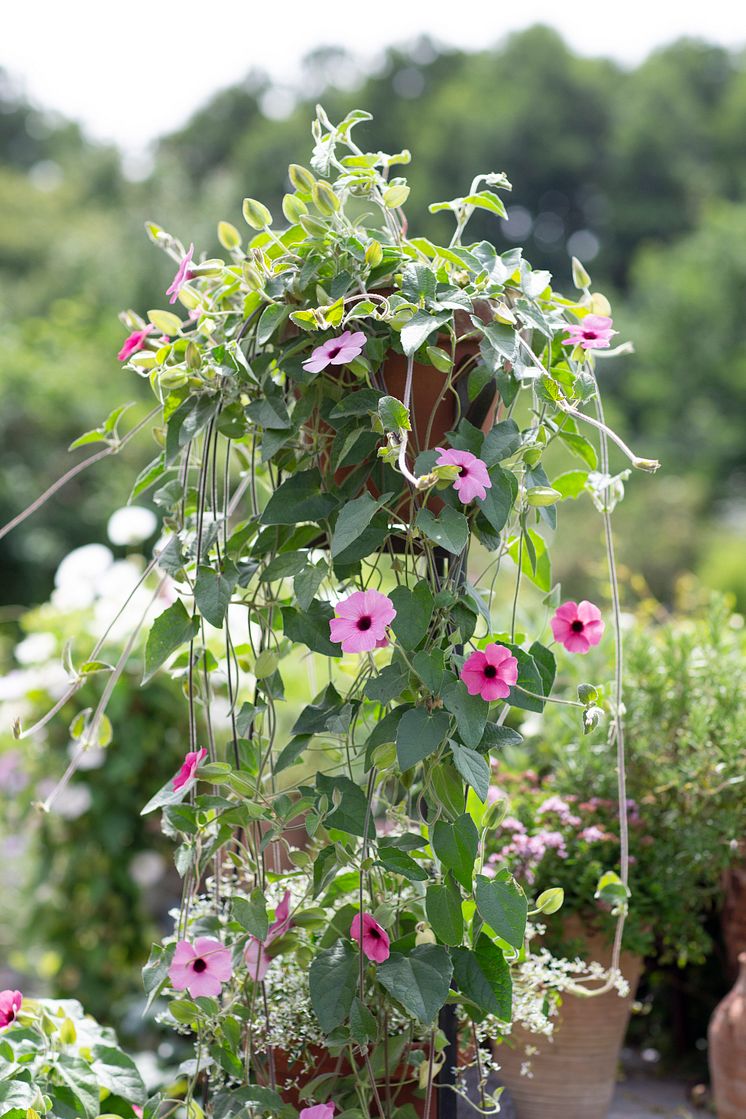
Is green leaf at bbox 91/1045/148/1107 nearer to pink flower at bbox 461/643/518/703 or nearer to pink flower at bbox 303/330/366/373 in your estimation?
pink flower at bbox 461/643/518/703

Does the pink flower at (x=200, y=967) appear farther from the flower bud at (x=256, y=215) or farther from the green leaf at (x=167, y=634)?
the flower bud at (x=256, y=215)

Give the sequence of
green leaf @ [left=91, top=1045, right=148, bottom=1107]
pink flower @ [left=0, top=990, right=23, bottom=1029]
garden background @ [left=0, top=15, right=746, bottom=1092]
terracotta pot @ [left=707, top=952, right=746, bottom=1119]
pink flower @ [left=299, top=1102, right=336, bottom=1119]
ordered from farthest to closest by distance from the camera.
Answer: garden background @ [left=0, top=15, right=746, bottom=1092] < terracotta pot @ [left=707, top=952, right=746, bottom=1119] < green leaf @ [left=91, top=1045, right=148, bottom=1107] < pink flower @ [left=0, top=990, right=23, bottom=1029] < pink flower @ [left=299, top=1102, right=336, bottom=1119]

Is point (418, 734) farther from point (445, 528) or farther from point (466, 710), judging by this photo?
point (445, 528)

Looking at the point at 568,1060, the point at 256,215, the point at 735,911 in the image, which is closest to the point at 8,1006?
the point at 568,1060

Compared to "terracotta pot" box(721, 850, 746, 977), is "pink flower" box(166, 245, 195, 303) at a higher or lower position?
higher

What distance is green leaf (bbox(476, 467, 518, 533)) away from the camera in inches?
37.4

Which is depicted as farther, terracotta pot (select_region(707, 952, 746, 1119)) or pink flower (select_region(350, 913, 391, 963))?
terracotta pot (select_region(707, 952, 746, 1119))

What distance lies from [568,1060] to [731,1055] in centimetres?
22

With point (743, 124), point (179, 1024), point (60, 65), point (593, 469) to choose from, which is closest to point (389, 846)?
point (179, 1024)

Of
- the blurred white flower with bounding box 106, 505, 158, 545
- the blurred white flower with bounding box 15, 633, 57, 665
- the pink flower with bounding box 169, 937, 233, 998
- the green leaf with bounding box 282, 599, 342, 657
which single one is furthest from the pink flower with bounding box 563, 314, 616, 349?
the blurred white flower with bounding box 15, 633, 57, 665

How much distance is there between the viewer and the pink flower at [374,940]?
0.97m

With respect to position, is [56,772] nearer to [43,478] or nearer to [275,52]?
[43,478]

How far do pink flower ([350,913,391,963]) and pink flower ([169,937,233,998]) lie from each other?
0.14 meters

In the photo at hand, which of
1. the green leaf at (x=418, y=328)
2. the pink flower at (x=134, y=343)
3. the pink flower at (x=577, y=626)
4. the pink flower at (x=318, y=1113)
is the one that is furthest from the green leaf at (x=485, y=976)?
the pink flower at (x=134, y=343)
